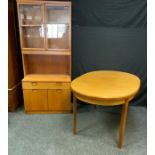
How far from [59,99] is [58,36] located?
3.53 ft

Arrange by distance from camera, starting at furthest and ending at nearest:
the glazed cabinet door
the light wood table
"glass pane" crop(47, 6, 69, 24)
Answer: "glass pane" crop(47, 6, 69, 24)
the glazed cabinet door
the light wood table

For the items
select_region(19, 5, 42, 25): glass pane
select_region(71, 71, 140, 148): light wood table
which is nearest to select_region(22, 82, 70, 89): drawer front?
select_region(71, 71, 140, 148): light wood table

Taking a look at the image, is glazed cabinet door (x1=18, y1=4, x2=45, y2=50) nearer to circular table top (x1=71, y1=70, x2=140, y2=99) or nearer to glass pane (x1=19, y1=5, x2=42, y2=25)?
glass pane (x1=19, y1=5, x2=42, y2=25)

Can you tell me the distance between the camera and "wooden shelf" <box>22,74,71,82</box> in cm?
256

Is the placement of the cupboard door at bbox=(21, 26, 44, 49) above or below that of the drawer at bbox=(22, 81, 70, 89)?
above

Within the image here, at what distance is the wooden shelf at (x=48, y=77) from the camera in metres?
2.56

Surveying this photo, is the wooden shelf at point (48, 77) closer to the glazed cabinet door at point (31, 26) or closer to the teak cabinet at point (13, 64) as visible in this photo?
the teak cabinet at point (13, 64)

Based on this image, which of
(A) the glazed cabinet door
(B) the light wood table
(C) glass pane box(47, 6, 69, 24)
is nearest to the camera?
(B) the light wood table

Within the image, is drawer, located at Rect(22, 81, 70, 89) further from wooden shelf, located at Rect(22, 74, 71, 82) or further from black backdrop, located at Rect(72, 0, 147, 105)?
black backdrop, located at Rect(72, 0, 147, 105)

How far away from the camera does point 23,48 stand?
101 inches

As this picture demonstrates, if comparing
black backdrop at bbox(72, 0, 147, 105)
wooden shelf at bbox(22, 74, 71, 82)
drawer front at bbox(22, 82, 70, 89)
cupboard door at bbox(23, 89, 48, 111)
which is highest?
black backdrop at bbox(72, 0, 147, 105)

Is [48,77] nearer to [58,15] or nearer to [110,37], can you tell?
[58,15]

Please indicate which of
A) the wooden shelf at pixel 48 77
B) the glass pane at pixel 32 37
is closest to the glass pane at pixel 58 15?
the glass pane at pixel 32 37

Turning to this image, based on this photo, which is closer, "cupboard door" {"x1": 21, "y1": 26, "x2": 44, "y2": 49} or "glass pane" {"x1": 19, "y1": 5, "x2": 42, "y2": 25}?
"glass pane" {"x1": 19, "y1": 5, "x2": 42, "y2": 25}
